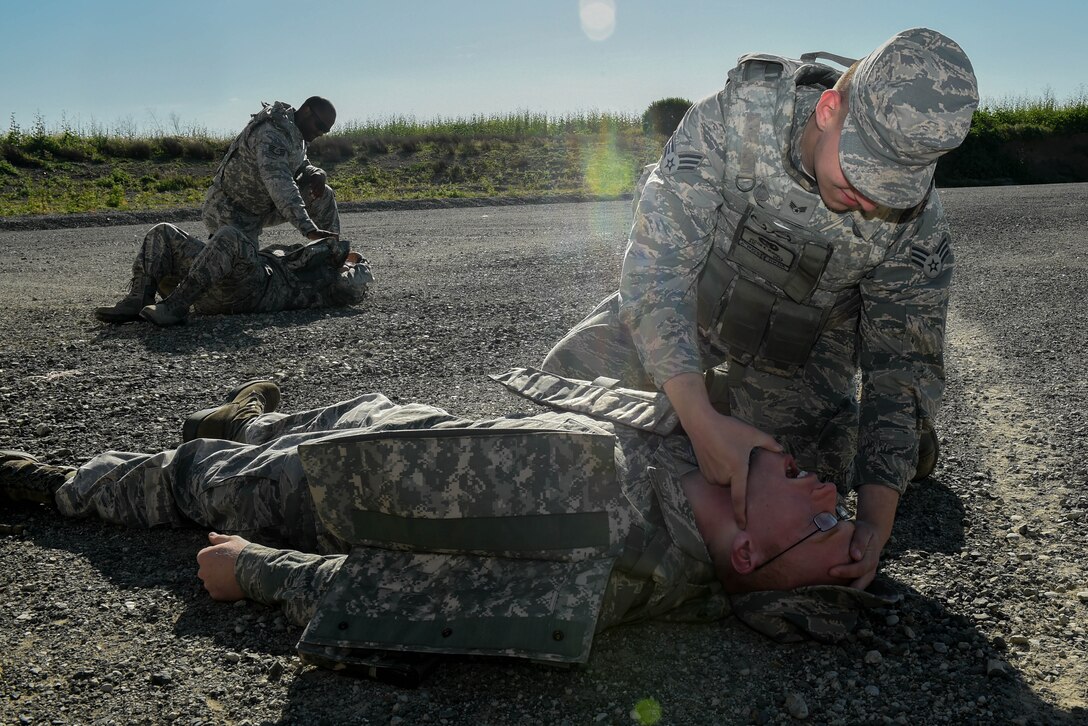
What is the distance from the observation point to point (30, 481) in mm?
3314

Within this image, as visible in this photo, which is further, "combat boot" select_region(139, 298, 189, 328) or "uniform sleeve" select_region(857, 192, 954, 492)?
"combat boot" select_region(139, 298, 189, 328)

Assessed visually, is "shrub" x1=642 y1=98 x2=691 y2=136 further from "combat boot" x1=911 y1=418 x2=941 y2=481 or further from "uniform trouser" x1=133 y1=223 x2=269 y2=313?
"combat boot" x1=911 y1=418 x2=941 y2=481

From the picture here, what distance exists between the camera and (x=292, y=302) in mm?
7273

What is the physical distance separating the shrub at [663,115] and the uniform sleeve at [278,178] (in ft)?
72.9

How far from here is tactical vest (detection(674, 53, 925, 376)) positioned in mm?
3102

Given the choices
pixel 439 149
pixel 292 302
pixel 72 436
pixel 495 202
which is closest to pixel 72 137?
pixel 439 149

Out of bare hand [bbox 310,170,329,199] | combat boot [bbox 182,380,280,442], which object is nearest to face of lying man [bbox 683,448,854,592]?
combat boot [bbox 182,380,280,442]

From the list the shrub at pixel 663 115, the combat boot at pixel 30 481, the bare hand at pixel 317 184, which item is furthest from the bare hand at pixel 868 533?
the shrub at pixel 663 115

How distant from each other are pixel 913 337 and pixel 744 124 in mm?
929

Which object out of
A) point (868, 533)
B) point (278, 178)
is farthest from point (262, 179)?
point (868, 533)

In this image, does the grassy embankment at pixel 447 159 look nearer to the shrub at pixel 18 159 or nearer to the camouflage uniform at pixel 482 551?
the shrub at pixel 18 159

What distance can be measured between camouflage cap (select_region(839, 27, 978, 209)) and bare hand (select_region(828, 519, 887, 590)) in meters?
1.03

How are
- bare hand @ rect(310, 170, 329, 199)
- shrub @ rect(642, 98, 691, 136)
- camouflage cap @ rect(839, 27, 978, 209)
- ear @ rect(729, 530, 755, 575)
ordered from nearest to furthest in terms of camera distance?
camouflage cap @ rect(839, 27, 978, 209) → ear @ rect(729, 530, 755, 575) → bare hand @ rect(310, 170, 329, 199) → shrub @ rect(642, 98, 691, 136)

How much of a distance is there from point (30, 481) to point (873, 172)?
3081 mm
